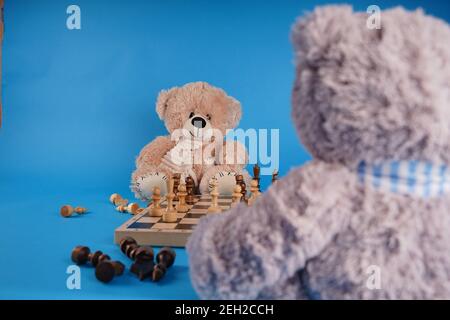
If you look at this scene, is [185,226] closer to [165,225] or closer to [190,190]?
[165,225]

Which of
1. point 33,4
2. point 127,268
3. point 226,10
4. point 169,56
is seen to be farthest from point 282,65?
point 127,268

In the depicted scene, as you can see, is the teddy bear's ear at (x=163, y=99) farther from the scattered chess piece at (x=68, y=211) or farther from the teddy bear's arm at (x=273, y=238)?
the teddy bear's arm at (x=273, y=238)

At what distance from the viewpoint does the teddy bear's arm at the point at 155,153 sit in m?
2.25

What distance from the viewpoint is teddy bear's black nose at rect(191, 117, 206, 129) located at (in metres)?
2.24

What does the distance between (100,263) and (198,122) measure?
1.19 m

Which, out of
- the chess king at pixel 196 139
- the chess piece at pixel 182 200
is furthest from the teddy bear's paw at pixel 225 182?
the chess piece at pixel 182 200

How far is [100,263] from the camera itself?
1.13 m

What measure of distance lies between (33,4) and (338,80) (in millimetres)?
2448

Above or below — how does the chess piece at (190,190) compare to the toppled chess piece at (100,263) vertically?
above

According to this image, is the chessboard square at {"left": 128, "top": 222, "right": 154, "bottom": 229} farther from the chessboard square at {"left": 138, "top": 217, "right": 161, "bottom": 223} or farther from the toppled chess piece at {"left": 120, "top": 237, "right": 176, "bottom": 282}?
the toppled chess piece at {"left": 120, "top": 237, "right": 176, "bottom": 282}

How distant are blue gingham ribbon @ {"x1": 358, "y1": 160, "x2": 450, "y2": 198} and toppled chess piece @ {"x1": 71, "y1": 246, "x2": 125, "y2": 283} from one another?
2.10 feet

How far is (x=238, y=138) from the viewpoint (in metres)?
2.43

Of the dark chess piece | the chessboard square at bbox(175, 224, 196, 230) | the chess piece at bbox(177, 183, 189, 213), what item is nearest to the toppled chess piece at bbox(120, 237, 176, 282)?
the dark chess piece

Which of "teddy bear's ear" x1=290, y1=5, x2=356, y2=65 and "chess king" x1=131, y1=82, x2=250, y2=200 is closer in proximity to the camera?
"teddy bear's ear" x1=290, y1=5, x2=356, y2=65
